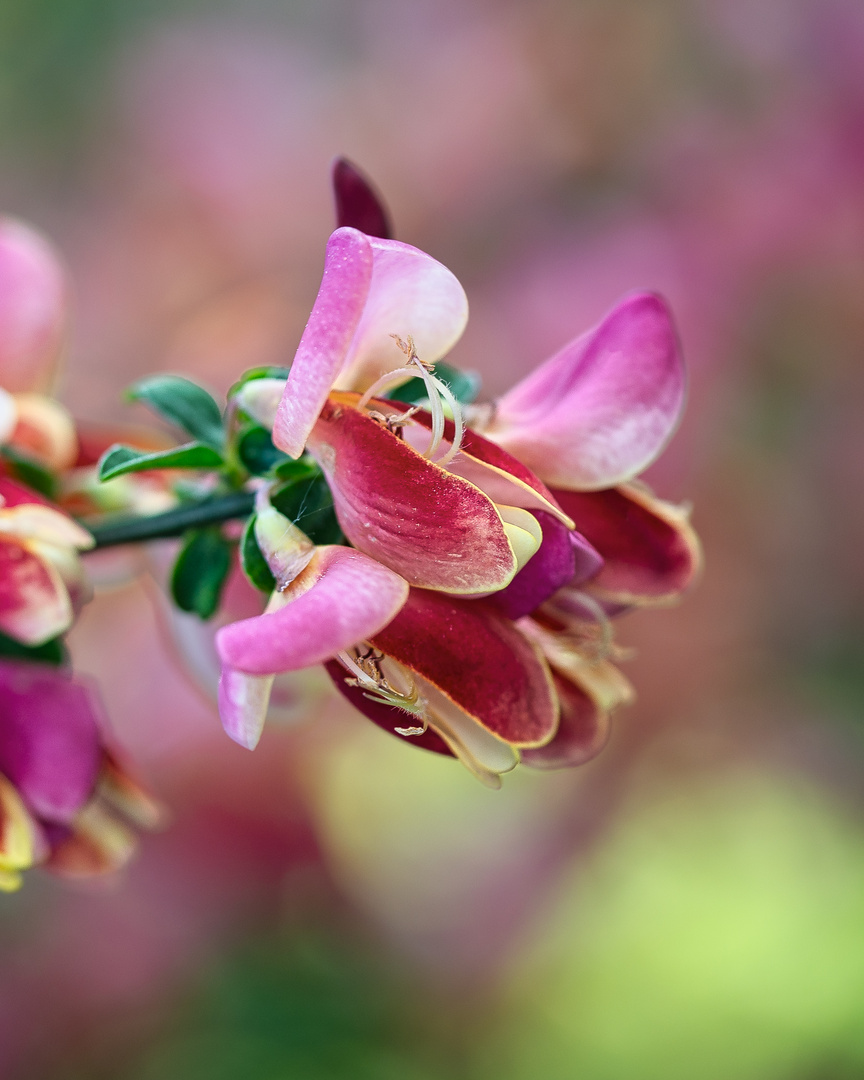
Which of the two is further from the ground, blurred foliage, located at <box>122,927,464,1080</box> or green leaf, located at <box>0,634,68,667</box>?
green leaf, located at <box>0,634,68,667</box>

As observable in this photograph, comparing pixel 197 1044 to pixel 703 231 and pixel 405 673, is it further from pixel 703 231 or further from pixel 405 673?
pixel 703 231

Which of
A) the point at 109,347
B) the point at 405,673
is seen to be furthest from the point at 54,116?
the point at 405,673

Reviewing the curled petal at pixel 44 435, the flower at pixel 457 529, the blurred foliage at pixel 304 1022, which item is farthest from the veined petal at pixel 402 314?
the blurred foliage at pixel 304 1022

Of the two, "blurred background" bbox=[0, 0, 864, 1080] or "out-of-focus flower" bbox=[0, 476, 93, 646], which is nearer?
"out-of-focus flower" bbox=[0, 476, 93, 646]

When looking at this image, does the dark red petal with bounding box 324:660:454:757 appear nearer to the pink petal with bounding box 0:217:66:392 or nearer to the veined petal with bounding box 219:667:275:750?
the veined petal with bounding box 219:667:275:750

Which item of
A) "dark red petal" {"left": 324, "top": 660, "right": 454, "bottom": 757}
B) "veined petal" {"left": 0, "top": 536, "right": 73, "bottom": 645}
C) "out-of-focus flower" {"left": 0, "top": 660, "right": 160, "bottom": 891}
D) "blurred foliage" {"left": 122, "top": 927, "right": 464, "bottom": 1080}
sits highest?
"dark red petal" {"left": 324, "top": 660, "right": 454, "bottom": 757}

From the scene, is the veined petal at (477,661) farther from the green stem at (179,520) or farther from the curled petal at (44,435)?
the curled petal at (44,435)

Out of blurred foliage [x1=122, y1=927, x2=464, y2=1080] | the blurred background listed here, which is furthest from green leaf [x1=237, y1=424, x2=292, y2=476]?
blurred foliage [x1=122, y1=927, x2=464, y2=1080]

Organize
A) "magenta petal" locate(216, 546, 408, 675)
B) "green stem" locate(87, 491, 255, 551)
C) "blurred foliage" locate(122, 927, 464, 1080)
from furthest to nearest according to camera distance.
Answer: "blurred foliage" locate(122, 927, 464, 1080), "green stem" locate(87, 491, 255, 551), "magenta petal" locate(216, 546, 408, 675)
